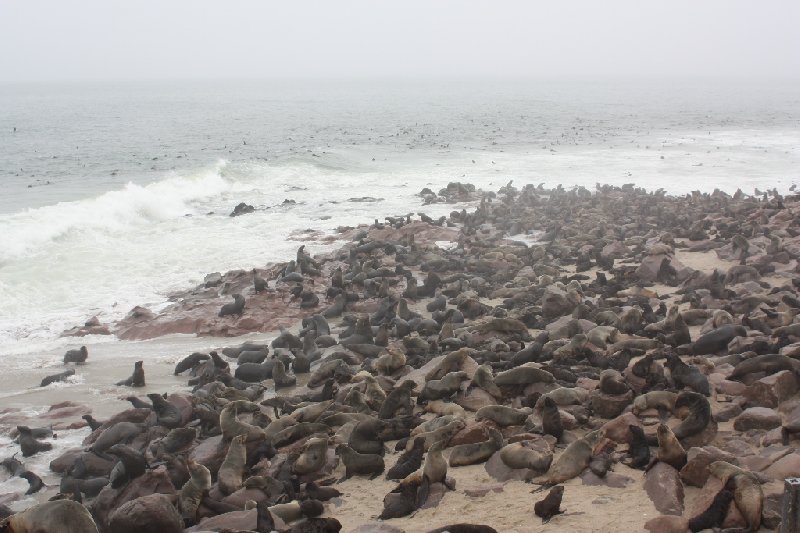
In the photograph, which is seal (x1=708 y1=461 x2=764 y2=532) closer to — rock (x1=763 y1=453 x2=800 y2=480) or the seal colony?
the seal colony

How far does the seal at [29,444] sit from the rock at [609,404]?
654cm

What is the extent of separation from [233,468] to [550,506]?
331 centimetres

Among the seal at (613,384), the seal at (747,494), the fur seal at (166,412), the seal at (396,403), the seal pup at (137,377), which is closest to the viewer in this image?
the seal at (747,494)

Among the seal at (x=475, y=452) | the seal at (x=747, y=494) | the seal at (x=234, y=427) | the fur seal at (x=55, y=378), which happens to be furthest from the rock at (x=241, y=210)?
the seal at (x=747, y=494)

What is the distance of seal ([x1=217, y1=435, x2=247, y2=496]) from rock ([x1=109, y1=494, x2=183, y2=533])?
37.1 inches

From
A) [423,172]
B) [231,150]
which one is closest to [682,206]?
[423,172]

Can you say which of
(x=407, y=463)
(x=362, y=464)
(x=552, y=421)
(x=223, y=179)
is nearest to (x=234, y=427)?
(x=362, y=464)

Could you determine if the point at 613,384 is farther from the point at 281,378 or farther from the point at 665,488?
the point at 281,378

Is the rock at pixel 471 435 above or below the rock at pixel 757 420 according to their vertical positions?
below

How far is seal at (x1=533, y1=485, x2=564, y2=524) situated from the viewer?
5589 millimetres

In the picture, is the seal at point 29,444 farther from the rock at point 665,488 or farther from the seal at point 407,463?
the rock at point 665,488

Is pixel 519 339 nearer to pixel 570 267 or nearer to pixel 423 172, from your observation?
pixel 570 267

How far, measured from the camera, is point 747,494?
493 centimetres

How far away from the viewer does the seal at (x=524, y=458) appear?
6402 mm
